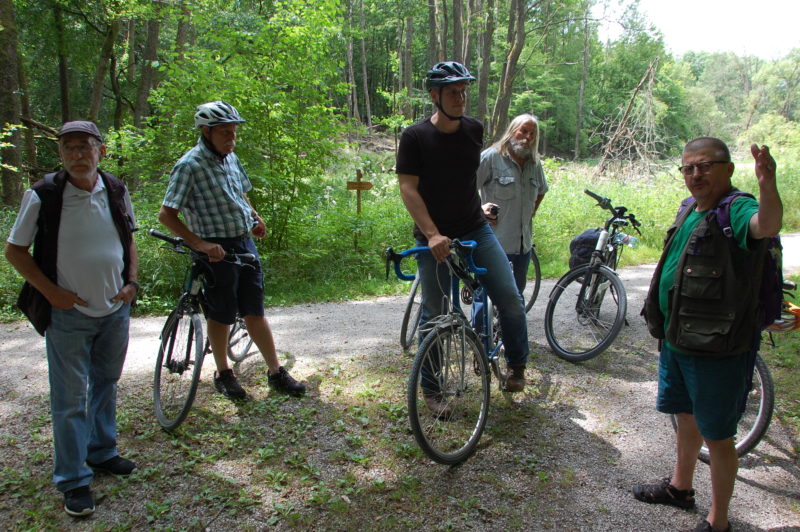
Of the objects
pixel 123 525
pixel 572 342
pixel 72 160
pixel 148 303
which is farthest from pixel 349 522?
pixel 148 303

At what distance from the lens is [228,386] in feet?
13.1

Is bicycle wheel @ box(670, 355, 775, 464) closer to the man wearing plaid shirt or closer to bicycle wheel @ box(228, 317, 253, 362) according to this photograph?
the man wearing plaid shirt

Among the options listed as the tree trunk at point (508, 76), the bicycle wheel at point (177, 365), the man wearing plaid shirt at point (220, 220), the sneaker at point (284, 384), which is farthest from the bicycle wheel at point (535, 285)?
the tree trunk at point (508, 76)

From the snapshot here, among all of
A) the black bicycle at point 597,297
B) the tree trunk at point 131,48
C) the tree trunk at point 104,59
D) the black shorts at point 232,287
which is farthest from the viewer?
the tree trunk at point 131,48

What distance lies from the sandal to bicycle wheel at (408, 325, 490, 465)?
0.94 m

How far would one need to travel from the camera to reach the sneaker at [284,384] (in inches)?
160

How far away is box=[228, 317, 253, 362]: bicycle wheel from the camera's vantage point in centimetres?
468

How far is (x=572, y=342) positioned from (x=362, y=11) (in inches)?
1378

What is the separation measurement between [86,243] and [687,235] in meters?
2.93

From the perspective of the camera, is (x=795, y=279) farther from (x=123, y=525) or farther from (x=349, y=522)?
(x=123, y=525)

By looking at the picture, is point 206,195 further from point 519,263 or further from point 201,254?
point 519,263

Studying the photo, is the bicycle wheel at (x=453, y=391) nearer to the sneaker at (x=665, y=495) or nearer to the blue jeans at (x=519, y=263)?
the sneaker at (x=665, y=495)

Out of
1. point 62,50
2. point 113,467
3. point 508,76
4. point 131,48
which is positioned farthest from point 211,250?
point 131,48

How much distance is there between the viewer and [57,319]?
268 centimetres
